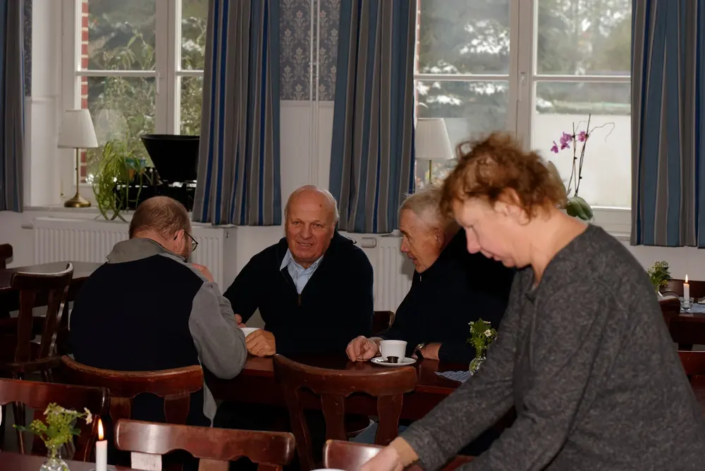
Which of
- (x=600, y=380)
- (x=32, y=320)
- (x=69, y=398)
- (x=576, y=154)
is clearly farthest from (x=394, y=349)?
(x=576, y=154)

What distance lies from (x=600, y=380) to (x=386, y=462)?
45 cm

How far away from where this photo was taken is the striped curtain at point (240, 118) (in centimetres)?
609

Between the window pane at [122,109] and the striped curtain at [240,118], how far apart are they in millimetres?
734

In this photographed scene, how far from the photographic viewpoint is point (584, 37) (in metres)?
5.97

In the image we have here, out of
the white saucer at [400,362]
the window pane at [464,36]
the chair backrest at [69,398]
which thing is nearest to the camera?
the chair backrest at [69,398]

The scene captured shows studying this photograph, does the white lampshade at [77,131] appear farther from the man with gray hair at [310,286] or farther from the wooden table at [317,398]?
the wooden table at [317,398]

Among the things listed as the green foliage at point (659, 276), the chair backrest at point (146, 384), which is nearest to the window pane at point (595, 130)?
the green foliage at point (659, 276)

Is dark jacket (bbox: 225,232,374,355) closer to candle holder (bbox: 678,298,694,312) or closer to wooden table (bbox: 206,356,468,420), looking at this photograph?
wooden table (bbox: 206,356,468,420)

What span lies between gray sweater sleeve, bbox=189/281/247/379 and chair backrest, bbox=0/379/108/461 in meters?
0.56

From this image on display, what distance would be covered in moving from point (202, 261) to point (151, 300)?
3.39m

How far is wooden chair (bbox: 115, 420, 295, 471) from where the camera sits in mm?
2080

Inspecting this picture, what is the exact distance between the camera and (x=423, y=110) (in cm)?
625

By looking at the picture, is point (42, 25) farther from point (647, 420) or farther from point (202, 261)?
point (647, 420)

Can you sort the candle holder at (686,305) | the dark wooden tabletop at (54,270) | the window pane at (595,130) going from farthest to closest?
the window pane at (595,130), the dark wooden tabletop at (54,270), the candle holder at (686,305)
